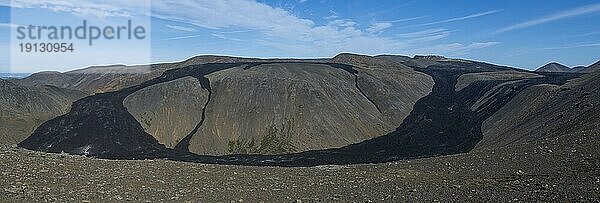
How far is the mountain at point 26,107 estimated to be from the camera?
6091 centimetres

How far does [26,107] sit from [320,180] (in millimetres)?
62315

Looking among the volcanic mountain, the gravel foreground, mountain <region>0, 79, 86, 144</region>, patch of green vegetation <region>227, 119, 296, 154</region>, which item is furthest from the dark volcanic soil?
the gravel foreground

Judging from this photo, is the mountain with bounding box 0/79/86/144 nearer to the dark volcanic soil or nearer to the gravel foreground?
the dark volcanic soil

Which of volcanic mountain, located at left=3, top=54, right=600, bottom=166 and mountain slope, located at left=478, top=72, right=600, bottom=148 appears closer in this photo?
mountain slope, located at left=478, top=72, right=600, bottom=148

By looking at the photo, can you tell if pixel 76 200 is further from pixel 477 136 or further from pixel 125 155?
pixel 477 136

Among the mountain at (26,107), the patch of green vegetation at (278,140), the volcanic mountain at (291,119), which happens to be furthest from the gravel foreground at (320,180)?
the mountain at (26,107)

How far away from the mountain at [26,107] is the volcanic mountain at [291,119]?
188 cm

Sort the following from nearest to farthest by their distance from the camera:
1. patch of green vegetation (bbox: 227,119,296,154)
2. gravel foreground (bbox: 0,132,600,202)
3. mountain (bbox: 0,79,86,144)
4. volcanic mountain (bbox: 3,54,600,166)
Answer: gravel foreground (bbox: 0,132,600,202) → volcanic mountain (bbox: 3,54,600,166) → patch of green vegetation (bbox: 227,119,296,154) → mountain (bbox: 0,79,86,144)

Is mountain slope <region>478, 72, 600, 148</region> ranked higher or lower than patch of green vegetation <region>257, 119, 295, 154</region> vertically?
higher

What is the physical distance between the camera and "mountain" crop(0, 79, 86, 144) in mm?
60906

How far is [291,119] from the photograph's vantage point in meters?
60.8

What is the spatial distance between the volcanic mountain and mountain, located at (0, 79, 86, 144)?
6.16ft

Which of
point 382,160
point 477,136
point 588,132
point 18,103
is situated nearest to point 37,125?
point 18,103

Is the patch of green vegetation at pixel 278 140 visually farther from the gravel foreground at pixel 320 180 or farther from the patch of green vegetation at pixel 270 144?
the gravel foreground at pixel 320 180
